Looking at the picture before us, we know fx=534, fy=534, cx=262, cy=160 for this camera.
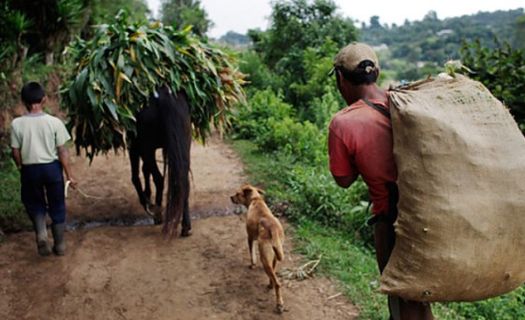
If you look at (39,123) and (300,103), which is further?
(300,103)

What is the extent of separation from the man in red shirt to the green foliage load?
2.97 m

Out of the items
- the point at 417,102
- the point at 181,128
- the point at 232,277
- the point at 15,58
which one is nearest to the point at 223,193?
the point at 181,128

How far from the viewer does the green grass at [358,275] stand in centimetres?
435

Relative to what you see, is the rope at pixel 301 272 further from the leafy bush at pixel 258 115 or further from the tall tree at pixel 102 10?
the tall tree at pixel 102 10

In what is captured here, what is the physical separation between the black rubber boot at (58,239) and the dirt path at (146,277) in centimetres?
7

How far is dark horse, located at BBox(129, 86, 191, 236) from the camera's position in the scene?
5121 millimetres

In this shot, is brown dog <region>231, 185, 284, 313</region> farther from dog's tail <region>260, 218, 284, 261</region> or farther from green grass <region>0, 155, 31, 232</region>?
green grass <region>0, 155, 31, 232</region>

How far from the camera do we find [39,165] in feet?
15.8

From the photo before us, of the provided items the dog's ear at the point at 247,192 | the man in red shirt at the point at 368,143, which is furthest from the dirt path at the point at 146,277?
the man in red shirt at the point at 368,143

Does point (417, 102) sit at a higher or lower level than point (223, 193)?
higher

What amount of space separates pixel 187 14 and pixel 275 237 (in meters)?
25.0

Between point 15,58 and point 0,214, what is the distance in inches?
146

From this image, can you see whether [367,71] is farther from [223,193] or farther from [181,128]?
[223,193]

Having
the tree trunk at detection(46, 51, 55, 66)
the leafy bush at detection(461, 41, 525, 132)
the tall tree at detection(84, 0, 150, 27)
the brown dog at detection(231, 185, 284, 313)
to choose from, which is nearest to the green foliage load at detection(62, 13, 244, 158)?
the brown dog at detection(231, 185, 284, 313)
